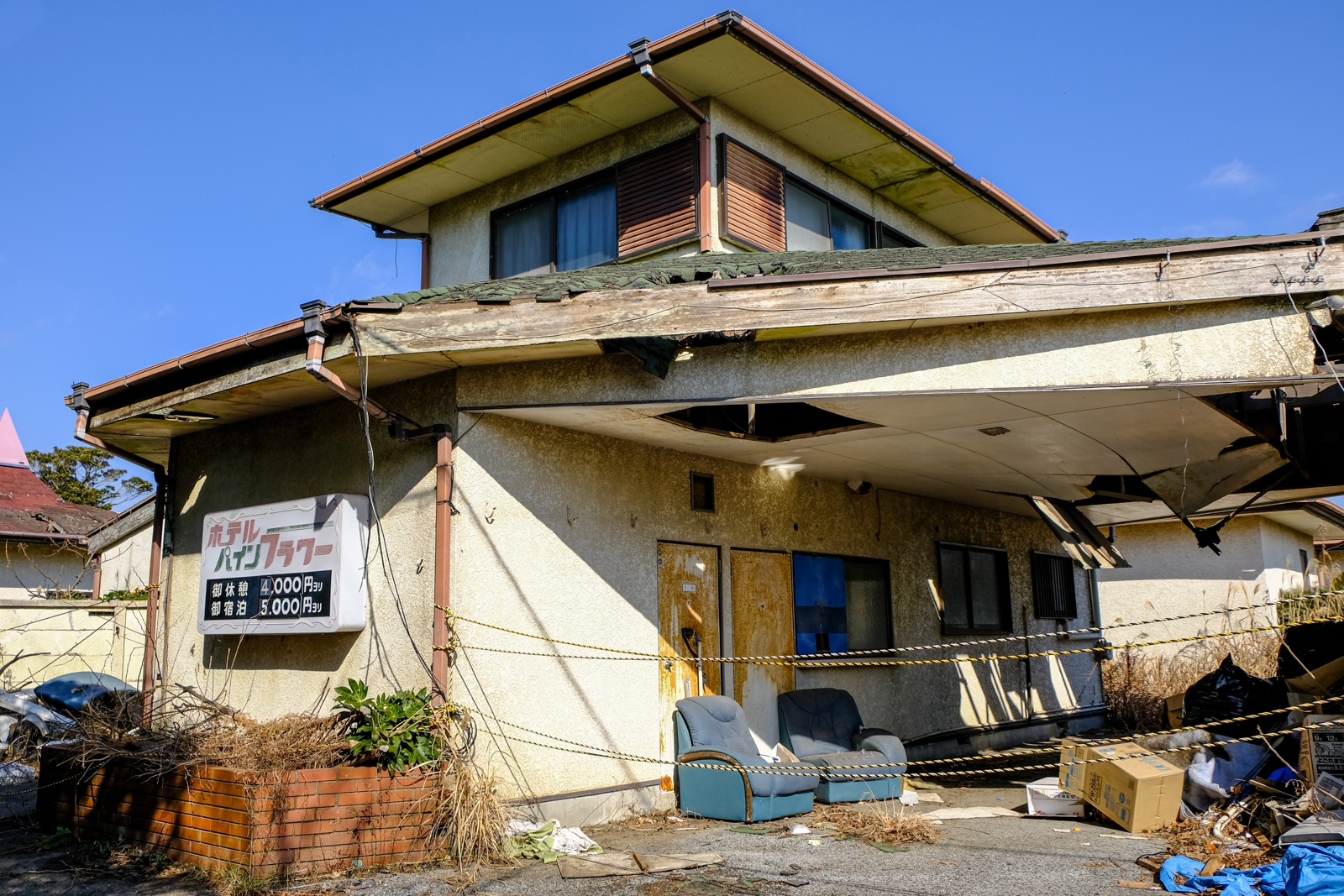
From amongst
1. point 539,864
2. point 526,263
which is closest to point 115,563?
point 526,263

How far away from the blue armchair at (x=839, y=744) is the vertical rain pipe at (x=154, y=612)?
5.86 metres

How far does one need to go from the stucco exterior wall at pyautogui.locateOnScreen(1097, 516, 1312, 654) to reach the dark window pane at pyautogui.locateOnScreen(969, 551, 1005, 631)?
646cm

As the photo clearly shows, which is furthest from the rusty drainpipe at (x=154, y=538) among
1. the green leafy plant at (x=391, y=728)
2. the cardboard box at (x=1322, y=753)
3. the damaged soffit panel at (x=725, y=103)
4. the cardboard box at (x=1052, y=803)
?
the cardboard box at (x=1322, y=753)

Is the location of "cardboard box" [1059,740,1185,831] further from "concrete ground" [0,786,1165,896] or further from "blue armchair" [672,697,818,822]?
"blue armchair" [672,697,818,822]

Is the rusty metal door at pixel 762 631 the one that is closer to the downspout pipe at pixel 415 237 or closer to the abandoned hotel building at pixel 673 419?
the abandoned hotel building at pixel 673 419

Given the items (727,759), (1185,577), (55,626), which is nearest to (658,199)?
(727,759)

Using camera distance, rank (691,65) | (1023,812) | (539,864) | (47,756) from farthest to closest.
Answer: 1. (691,65)
2. (1023,812)
3. (47,756)
4. (539,864)

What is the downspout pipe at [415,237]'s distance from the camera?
1246 cm

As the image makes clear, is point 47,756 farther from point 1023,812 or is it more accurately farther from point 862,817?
point 1023,812

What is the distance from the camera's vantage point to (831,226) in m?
11.4

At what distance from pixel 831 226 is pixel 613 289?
18.7 feet

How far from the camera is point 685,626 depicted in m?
8.70

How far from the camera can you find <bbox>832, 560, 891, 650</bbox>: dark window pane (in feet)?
35.4

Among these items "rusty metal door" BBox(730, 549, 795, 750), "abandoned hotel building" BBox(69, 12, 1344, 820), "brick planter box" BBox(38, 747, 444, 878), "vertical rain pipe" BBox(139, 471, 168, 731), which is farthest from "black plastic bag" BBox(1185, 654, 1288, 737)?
"vertical rain pipe" BBox(139, 471, 168, 731)
